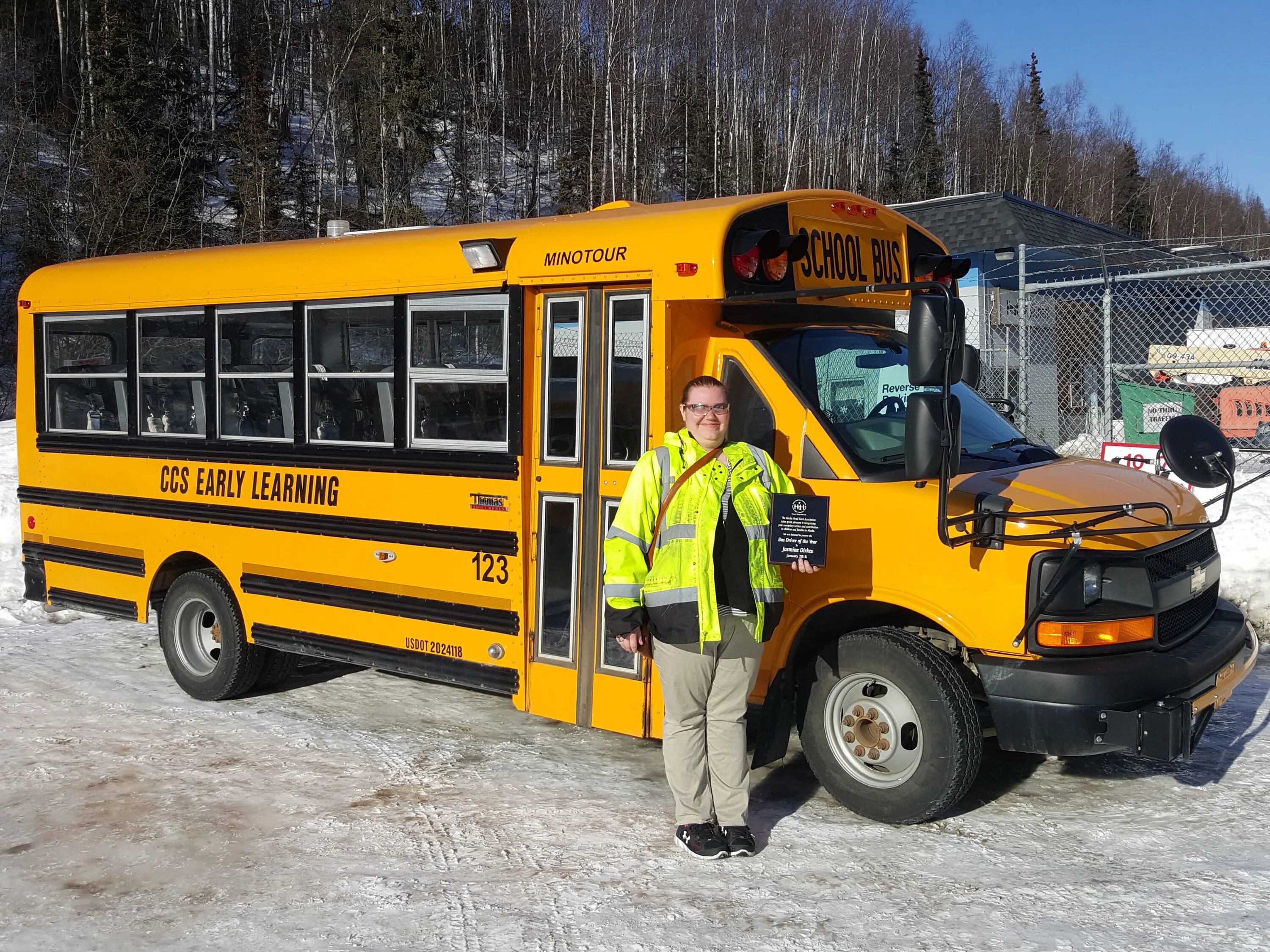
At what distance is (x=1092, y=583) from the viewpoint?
4.31 m

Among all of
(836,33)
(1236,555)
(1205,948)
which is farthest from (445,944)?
(836,33)

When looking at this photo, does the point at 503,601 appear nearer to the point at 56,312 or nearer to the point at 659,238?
the point at 659,238

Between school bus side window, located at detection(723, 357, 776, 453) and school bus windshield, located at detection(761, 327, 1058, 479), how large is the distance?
16 centimetres

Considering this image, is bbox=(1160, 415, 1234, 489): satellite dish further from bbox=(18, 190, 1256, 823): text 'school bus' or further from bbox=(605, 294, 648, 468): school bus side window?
bbox=(605, 294, 648, 468): school bus side window

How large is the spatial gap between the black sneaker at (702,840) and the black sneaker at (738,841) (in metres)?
0.02

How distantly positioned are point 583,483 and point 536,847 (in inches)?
64.8

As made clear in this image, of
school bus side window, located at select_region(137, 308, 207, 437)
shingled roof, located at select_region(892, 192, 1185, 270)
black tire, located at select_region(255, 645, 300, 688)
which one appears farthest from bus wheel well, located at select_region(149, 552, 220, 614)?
shingled roof, located at select_region(892, 192, 1185, 270)

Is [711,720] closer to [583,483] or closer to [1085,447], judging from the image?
[583,483]

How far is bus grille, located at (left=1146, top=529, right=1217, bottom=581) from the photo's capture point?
4484mm

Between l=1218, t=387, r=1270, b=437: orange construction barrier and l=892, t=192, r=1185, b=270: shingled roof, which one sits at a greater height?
l=892, t=192, r=1185, b=270: shingled roof

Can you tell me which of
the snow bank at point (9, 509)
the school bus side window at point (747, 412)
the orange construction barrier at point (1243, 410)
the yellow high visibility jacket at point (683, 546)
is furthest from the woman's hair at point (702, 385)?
the snow bank at point (9, 509)

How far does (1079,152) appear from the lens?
6569 centimetres

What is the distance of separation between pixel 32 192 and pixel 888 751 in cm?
2738

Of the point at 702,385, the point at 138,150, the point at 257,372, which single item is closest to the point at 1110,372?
the point at 702,385
